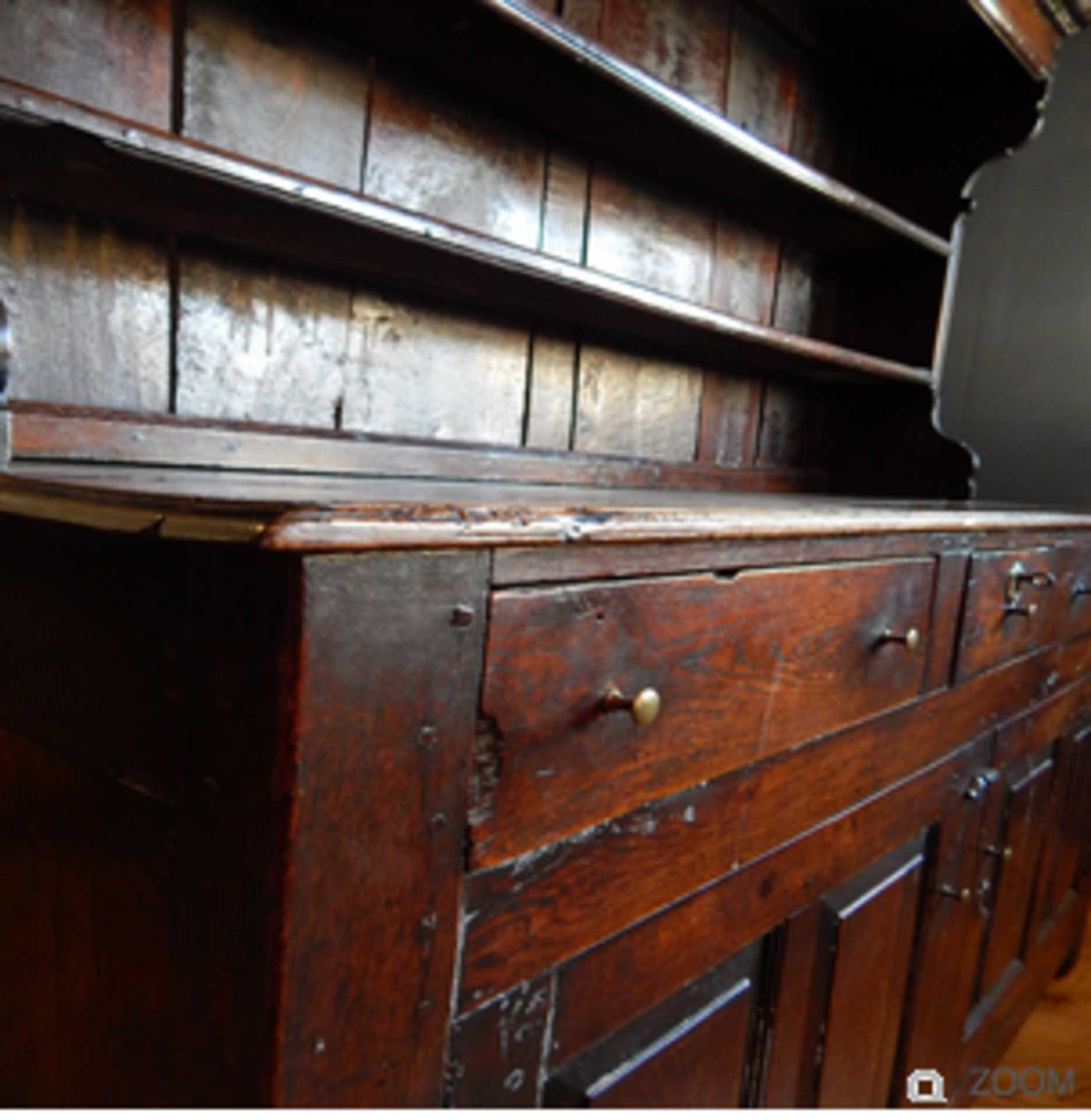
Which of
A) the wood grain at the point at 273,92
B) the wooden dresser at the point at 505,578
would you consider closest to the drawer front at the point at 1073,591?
the wooden dresser at the point at 505,578

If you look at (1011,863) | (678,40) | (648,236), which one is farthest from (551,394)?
(1011,863)

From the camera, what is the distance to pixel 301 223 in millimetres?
750

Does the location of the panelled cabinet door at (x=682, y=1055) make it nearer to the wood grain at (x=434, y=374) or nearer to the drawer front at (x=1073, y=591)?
the wood grain at (x=434, y=374)

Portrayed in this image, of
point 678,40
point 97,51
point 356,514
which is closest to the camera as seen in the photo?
point 356,514

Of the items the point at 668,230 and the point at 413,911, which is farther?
the point at 668,230

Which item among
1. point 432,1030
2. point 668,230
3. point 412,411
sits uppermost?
point 668,230

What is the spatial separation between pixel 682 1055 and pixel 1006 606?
30.0 inches

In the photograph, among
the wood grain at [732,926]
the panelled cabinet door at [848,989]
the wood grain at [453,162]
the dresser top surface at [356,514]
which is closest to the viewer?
the dresser top surface at [356,514]

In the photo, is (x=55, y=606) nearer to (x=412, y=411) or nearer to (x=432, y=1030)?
(x=432, y=1030)

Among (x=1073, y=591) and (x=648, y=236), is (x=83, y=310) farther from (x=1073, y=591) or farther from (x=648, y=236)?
(x=1073, y=591)

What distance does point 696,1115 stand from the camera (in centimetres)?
67

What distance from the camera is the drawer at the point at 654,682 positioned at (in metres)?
0.47

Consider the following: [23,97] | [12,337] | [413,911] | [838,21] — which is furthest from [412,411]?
[838,21]

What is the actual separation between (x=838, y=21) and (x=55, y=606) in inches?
59.9
